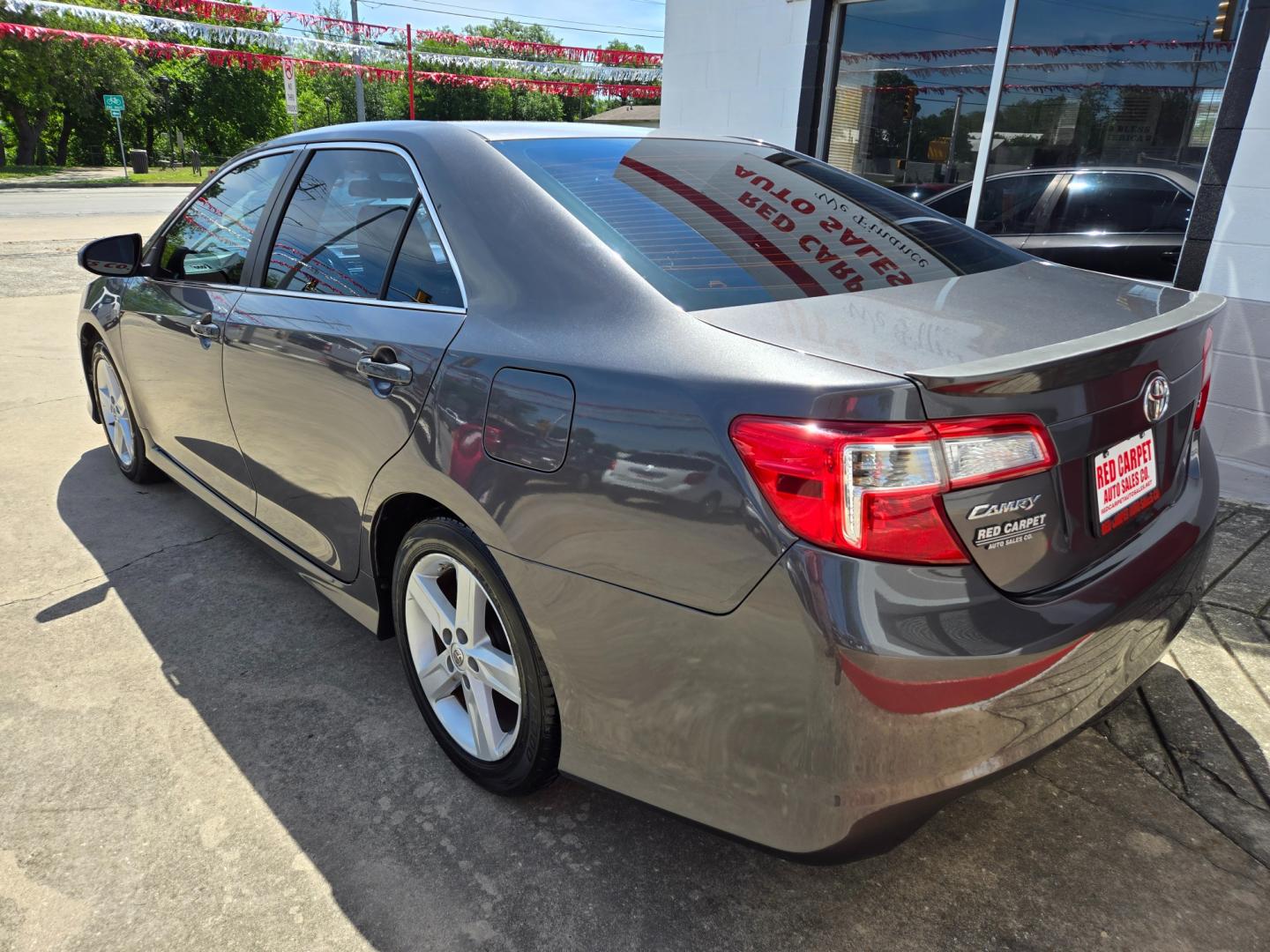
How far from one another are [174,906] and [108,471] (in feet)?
10.8

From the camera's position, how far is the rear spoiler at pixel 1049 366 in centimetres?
144

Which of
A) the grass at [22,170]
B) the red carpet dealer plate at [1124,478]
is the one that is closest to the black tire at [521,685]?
the red carpet dealer plate at [1124,478]

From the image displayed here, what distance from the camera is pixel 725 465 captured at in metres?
1.51

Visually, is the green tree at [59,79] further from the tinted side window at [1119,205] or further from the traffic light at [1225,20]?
the traffic light at [1225,20]

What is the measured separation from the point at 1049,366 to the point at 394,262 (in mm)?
1633

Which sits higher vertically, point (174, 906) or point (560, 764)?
point (560, 764)

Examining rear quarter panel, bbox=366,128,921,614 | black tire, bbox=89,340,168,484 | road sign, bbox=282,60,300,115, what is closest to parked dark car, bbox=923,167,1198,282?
rear quarter panel, bbox=366,128,921,614

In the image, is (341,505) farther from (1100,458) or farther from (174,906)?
(1100,458)

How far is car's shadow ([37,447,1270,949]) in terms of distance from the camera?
189 cm

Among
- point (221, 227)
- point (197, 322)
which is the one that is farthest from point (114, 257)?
point (197, 322)

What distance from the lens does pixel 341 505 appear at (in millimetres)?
2531

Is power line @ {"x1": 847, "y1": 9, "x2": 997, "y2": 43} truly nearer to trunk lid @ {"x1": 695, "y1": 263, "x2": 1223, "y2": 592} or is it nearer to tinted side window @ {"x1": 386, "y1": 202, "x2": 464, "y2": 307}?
trunk lid @ {"x1": 695, "y1": 263, "x2": 1223, "y2": 592}

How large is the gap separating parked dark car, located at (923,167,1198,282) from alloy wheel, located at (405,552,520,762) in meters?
4.24

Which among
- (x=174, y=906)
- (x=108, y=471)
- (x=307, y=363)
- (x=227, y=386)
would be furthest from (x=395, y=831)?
(x=108, y=471)
